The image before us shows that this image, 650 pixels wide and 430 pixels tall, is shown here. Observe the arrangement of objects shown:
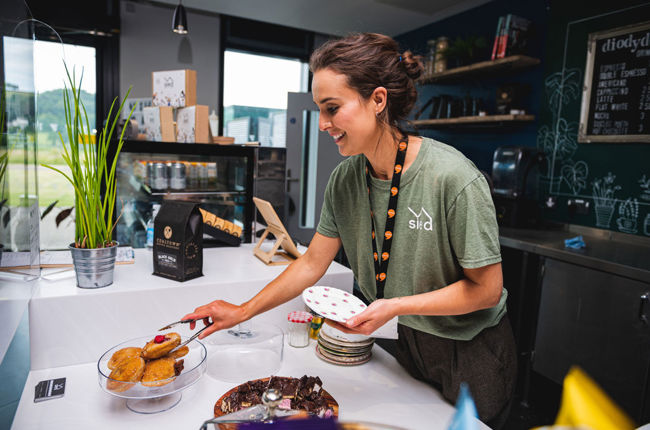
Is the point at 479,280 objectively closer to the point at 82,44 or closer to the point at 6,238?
the point at 6,238

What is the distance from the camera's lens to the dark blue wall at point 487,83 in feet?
11.9

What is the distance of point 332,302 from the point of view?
1.17 metres

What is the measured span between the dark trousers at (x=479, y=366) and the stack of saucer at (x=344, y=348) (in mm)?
168

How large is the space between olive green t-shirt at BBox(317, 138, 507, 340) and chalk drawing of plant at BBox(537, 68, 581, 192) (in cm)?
265

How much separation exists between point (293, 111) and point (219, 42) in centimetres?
129

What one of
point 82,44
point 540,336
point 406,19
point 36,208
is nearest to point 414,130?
A: point 36,208

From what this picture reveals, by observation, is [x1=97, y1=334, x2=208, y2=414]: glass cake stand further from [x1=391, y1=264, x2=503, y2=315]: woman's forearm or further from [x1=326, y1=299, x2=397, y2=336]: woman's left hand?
[x1=391, y1=264, x2=503, y2=315]: woman's forearm

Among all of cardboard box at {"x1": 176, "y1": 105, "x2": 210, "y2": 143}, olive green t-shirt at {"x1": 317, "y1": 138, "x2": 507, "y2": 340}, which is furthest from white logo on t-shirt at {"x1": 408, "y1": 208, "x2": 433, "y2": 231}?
cardboard box at {"x1": 176, "y1": 105, "x2": 210, "y2": 143}

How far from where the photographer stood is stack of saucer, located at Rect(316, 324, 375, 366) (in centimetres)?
130

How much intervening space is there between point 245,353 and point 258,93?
4.94 metres

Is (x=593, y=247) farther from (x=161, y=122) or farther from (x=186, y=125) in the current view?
(x=161, y=122)

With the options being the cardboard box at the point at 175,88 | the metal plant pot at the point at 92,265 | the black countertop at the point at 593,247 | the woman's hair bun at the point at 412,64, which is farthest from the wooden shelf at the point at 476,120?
the metal plant pot at the point at 92,265

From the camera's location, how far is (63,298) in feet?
4.06

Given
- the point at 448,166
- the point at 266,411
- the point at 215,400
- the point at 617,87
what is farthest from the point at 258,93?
the point at 266,411
